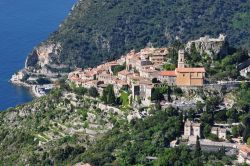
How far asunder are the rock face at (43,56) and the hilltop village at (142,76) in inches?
1562

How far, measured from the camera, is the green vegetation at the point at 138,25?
108125 millimetres

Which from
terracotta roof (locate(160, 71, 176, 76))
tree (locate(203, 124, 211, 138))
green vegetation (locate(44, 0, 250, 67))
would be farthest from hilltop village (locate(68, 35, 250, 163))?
green vegetation (locate(44, 0, 250, 67))

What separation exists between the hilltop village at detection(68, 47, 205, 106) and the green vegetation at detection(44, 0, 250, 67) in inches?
1667

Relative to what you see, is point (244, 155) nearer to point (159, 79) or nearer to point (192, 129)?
point (192, 129)

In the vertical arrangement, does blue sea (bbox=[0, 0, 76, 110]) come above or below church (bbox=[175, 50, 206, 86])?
above

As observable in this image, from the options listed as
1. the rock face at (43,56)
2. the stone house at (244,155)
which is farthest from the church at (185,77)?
the rock face at (43,56)

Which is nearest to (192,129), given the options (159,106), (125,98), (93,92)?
(159,106)

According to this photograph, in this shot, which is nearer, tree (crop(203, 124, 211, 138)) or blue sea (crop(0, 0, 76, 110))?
tree (crop(203, 124, 211, 138))

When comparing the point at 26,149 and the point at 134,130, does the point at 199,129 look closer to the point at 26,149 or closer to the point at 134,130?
the point at 134,130

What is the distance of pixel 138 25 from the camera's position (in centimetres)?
11406

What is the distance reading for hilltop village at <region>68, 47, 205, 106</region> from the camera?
54.0 m

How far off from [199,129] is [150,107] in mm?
5015

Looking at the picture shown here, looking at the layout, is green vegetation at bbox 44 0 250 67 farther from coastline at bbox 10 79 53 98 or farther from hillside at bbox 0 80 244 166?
hillside at bbox 0 80 244 166

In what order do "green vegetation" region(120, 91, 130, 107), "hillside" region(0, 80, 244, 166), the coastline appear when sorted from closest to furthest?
"hillside" region(0, 80, 244, 166) → "green vegetation" region(120, 91, 130, 107) → the coastline
